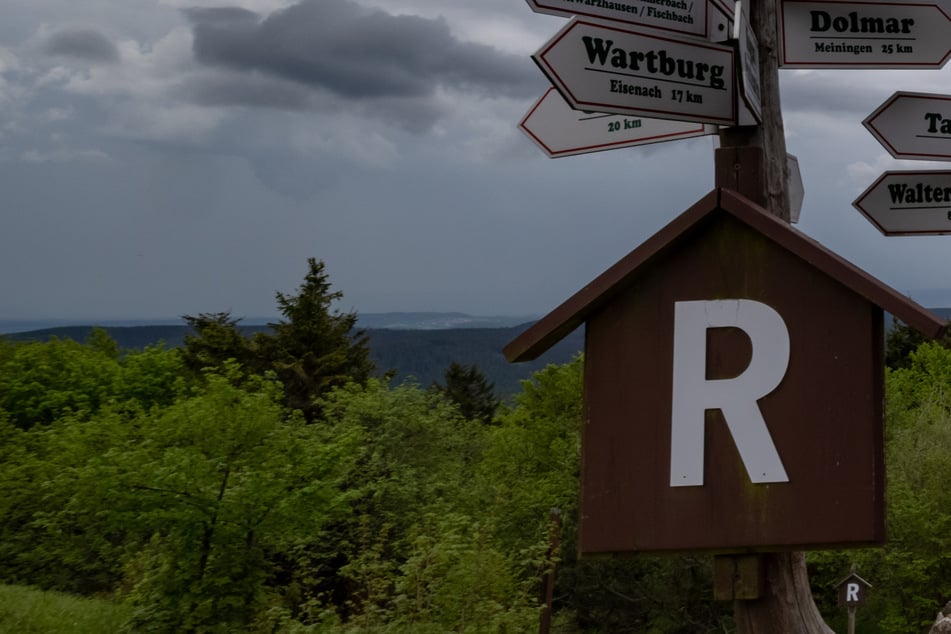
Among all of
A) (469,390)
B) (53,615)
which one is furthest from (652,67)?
(469,390)

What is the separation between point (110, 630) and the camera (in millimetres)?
17688

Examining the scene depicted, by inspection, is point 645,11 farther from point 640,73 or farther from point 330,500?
point 330,500

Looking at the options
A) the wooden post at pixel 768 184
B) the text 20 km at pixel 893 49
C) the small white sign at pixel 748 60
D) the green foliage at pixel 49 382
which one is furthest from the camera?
the green foliage at pixel 49 382

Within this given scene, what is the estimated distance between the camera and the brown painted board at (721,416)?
355cm

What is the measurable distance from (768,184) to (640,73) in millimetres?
797

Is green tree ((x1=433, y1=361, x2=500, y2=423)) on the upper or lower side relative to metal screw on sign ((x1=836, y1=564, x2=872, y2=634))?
upper

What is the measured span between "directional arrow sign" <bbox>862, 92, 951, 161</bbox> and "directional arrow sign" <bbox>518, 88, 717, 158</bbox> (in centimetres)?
113

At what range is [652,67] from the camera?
12.1 feet

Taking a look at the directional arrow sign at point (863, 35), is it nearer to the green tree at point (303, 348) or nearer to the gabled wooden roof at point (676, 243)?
the gabled wooden roof at point (676, 243)

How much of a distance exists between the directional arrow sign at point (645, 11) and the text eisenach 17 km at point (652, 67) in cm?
9

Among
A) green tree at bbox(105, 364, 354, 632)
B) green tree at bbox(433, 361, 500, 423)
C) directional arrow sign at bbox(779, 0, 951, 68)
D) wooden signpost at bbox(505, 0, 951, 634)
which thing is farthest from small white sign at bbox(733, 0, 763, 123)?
green tree at bbox(433, 361, 500, 423)

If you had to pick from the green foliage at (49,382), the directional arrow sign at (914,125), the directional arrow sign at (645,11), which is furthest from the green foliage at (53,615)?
the green foliage at (49,382)

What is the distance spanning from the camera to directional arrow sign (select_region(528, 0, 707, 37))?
3543 mm

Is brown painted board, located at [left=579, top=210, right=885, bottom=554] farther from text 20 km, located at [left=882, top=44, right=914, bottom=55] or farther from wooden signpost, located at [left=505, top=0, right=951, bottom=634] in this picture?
text 20 km, located at [left=882, top=44, right=914, bottom=55]
